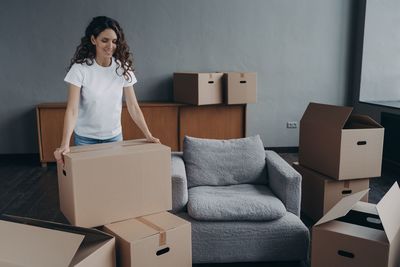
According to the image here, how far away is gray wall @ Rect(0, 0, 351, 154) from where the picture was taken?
15.7ft

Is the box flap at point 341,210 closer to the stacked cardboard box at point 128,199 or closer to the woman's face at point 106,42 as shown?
the stacked cardboard box at point 128,199

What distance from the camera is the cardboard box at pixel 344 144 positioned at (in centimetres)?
268

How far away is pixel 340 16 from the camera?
5.23 m

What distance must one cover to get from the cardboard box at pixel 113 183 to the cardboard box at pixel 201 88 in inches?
101

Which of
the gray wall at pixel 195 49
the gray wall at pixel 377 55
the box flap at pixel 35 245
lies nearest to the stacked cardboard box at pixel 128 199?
the box flap at pixel 35 245

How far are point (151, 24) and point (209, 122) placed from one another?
1.39 metres

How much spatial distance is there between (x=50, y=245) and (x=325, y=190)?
1.89m

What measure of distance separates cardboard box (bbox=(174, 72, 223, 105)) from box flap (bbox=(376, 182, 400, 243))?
2.77 meters

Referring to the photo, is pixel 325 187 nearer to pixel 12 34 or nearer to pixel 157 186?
pixel 157 186

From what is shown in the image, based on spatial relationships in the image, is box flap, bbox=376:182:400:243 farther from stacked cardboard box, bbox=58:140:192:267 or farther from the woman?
the woman

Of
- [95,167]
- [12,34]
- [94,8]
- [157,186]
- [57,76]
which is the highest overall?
[94,8]

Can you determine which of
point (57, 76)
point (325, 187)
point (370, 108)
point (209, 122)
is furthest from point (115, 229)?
point (370, 108)

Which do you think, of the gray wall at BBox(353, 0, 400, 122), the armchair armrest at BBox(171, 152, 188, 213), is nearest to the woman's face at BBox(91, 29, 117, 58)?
the armchair armrest at BBox(171, 152, 188, 213)

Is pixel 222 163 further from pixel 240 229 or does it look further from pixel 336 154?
pixel 336 154
